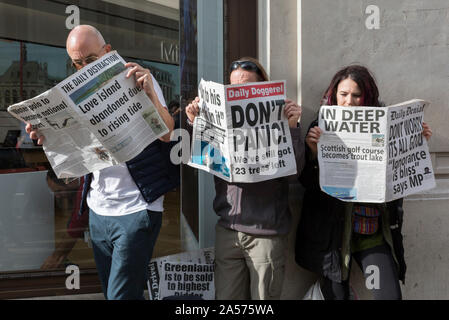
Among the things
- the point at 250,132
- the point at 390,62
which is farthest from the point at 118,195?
the point at 390,62

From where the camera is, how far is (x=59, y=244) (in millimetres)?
4492

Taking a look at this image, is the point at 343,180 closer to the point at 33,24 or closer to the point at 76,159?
the point at 76,159

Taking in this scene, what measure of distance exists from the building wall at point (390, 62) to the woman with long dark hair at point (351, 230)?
54 cm

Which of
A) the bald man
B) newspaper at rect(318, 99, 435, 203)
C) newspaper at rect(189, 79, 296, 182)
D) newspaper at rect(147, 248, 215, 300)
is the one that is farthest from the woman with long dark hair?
the bald man

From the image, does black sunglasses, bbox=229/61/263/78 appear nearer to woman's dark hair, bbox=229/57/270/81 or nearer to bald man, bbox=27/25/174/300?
woman's dark hair, bbox=229/57/270/81

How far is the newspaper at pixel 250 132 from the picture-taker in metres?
2.84

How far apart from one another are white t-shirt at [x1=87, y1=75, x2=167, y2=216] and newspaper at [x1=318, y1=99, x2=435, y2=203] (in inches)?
39.0

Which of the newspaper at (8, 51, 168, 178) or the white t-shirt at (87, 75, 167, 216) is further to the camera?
the white t-shirt at (87, 75, 167, 216)

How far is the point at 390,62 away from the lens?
3850mm

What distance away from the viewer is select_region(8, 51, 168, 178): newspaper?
8.65ft

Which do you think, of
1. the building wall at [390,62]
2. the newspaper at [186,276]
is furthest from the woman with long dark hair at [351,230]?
the newspaper at [186,276]

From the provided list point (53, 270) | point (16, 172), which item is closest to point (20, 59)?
point (16, 172)

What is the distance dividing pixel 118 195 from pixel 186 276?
0.95 m

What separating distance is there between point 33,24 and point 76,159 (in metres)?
1.97
